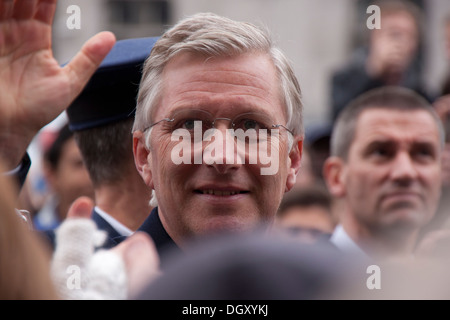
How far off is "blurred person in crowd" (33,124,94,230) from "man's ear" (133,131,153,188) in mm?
1273

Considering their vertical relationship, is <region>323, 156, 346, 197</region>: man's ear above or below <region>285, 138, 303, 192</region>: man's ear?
above

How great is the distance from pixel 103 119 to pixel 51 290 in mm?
1458

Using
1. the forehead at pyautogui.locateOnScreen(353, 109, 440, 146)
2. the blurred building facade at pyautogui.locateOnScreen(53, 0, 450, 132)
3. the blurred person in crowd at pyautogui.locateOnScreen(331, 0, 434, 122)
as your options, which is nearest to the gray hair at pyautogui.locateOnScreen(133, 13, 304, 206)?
the forehead at pyautogui.locateOnScreen(353, 109, 440, 146)

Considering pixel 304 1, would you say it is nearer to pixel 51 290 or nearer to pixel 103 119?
pixel 103 119

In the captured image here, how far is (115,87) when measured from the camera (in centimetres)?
255

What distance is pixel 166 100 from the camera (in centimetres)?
209

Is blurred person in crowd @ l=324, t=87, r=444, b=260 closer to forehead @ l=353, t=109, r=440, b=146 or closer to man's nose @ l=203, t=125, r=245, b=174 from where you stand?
forehead @ l=353, t=109, r=440, b=146

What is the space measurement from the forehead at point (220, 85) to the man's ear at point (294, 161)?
0.14 m

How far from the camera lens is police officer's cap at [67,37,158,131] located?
252cm

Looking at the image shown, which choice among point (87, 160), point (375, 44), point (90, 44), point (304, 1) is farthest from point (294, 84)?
point (304, 1)

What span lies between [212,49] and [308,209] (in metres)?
2.41

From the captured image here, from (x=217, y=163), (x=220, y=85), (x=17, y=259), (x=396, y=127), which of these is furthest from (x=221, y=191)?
(x=396, y=127)

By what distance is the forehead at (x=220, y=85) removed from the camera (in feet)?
6.70

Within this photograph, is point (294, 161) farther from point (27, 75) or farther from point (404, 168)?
point (404, 168)
